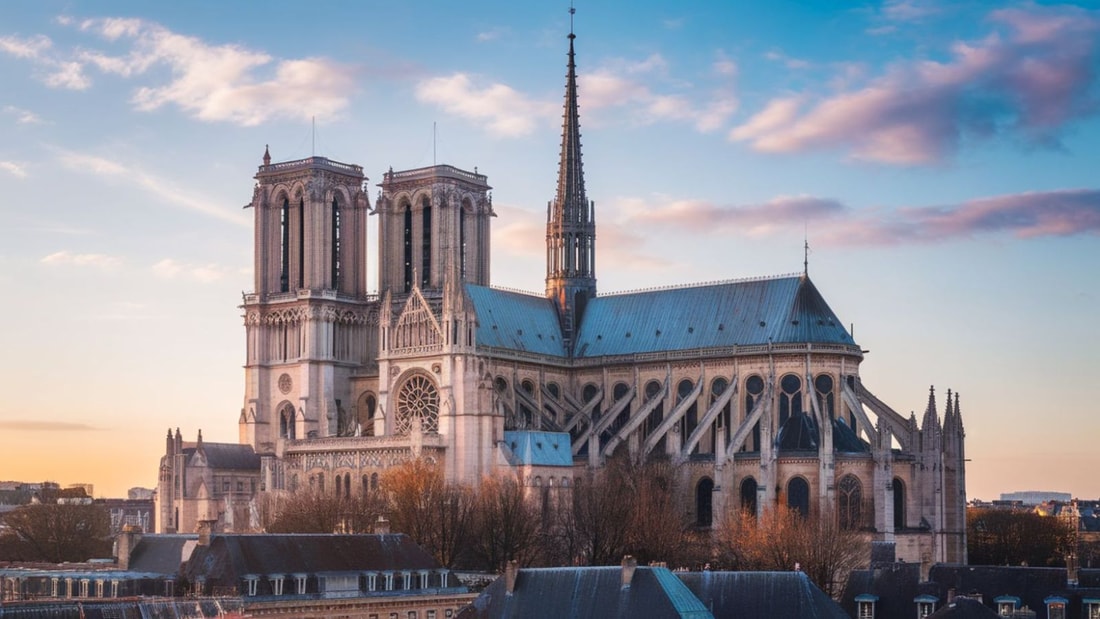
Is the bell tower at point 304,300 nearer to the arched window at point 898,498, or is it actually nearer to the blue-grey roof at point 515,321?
the blue-grey roof at point 515,321

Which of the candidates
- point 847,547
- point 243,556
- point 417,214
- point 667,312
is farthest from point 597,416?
point 243,556

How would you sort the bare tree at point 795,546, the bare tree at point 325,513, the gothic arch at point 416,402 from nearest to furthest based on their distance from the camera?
the bare tree at point 795,546
the bare tree at point 325,513
the gothic arch at point 416,402

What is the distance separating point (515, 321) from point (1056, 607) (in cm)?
5897

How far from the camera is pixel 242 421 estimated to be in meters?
130

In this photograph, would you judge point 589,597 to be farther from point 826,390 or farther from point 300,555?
point 826,390

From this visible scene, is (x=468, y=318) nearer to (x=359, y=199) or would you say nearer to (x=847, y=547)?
(x=359, y=199)

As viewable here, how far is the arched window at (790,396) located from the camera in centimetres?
11606

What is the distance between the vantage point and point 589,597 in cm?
6538

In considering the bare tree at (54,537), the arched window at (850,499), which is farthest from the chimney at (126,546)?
the arched window at (850,499)

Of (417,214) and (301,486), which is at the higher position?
(417,214)

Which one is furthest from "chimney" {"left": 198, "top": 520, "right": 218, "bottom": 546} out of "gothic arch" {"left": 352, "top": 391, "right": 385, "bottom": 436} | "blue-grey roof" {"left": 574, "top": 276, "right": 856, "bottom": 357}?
"blue-grey roof" {"left": 574, "top": 276, "right": 856, "bottom": 357}

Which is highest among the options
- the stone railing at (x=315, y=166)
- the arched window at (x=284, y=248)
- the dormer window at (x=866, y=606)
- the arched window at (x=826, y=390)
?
the stone railing at (x=315, y=166)

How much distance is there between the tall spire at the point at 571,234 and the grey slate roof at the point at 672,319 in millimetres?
944

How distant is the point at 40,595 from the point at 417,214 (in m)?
58.9
